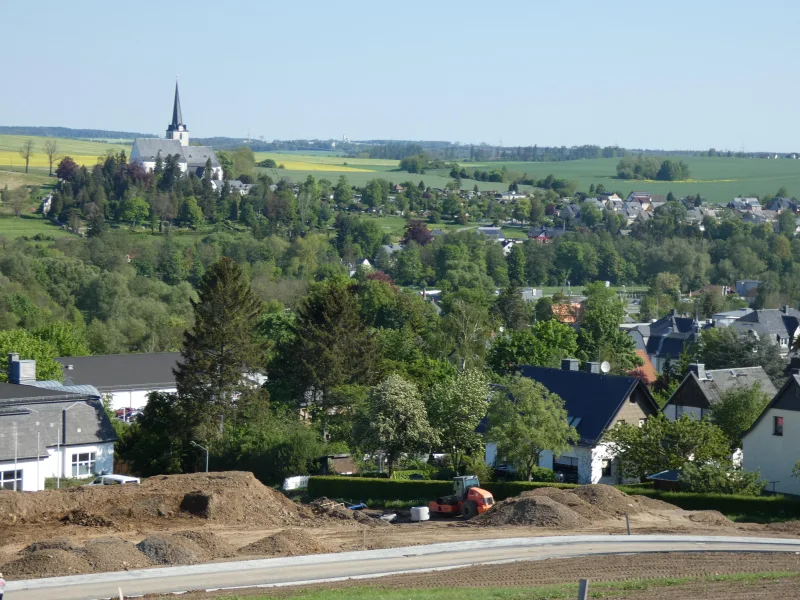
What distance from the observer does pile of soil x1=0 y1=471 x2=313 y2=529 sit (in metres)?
36.0

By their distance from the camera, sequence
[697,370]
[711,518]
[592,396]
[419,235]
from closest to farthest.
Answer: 1. [711,518]
2. [592,396]
3. [697,370]
4. [419,235]

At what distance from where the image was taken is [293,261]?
14862 cm

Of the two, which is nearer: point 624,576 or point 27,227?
point 624,576

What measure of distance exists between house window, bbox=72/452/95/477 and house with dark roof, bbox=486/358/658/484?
17.0 metres

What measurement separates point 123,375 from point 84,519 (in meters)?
35.8

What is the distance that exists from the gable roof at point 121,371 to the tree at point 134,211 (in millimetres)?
103006

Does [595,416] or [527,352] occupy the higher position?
[595,416]

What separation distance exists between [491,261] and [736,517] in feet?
425

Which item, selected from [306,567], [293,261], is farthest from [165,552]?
[293,261]

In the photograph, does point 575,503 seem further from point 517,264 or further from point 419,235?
point 419,235

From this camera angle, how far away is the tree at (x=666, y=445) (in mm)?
42219

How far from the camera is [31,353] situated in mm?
61531

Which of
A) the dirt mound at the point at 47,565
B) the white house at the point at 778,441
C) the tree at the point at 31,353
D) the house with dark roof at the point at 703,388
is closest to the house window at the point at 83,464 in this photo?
the tree at the point at 31,353

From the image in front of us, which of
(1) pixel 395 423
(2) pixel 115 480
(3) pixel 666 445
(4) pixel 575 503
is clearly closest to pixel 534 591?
(4) pixel 575 503
